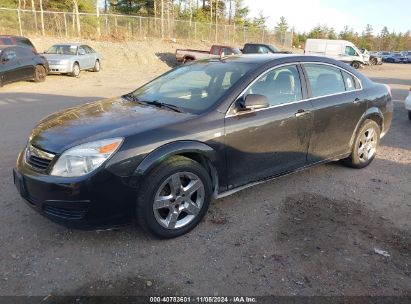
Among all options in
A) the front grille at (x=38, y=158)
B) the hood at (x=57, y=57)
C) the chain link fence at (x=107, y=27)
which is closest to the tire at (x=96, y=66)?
the hood at (x=57, y=57)

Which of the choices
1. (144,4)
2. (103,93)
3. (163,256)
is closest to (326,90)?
(163,256)

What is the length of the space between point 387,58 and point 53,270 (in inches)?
2315

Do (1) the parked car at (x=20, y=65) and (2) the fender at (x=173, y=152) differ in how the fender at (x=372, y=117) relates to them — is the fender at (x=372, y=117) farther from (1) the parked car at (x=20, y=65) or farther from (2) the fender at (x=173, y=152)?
(1) the parked car at (x=20, y=65)

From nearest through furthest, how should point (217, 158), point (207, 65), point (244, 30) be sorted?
point (217, 158) → point (207, 65) → point (244, 30)

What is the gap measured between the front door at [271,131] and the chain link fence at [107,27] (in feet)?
85.2

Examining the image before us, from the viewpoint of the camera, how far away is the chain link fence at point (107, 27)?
87.3 ft

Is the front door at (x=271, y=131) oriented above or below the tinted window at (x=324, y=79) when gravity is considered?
below

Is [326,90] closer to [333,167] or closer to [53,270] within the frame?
[333,167]

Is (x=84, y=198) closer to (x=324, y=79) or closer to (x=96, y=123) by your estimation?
(x=96, y=123)

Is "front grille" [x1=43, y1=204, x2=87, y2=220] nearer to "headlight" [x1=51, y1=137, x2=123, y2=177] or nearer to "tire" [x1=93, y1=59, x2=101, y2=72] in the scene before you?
"headlight" [x1=51, y1=137, x2=123, y2=177]

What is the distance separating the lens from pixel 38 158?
135 inches

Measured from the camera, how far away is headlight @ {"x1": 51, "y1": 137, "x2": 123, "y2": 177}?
322 centimetres

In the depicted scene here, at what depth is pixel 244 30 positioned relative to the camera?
46781 millimetres

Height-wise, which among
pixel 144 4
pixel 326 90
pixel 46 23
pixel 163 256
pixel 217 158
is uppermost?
pixel 144 4
